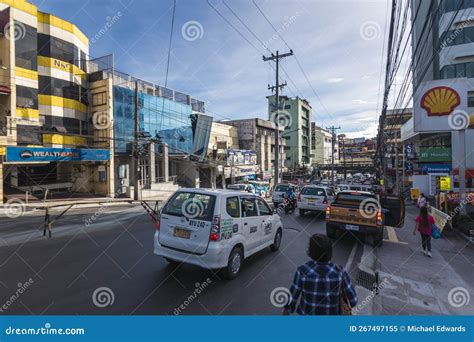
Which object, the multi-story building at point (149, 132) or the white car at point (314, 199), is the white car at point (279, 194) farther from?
the multi-story building at point (149, 132)

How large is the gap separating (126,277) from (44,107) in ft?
77.1

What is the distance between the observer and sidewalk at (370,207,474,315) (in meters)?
4.57

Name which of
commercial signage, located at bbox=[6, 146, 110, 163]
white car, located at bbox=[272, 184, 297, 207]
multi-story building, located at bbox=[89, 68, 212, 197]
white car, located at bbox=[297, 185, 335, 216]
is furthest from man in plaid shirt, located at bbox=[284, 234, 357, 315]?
commercial signage, located at bbox=[6, 146, 110, 163]

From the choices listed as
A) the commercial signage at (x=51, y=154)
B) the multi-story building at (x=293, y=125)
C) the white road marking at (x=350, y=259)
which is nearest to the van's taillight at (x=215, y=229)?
the white road marking at (x=350, y=259)

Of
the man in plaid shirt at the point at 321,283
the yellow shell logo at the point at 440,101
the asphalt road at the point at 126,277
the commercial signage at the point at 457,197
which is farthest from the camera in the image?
the yellow shell logo at the point at 440,101

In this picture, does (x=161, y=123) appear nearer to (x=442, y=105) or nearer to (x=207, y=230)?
(x=442, y=105)

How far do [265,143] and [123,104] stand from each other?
29176 mm

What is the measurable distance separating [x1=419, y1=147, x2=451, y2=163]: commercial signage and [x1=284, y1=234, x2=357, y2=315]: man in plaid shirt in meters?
29.6

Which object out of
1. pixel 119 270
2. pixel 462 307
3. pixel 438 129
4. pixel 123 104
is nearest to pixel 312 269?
pixel 462 307

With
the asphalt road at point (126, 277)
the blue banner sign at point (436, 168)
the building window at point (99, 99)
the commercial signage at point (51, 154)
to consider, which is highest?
the building window at point (99, 99)

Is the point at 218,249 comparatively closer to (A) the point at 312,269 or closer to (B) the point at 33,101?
(A) the point at 312,269

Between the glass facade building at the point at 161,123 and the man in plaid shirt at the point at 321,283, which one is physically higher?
the glass facade building at the point at 161,123

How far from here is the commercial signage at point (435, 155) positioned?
83.6 ft

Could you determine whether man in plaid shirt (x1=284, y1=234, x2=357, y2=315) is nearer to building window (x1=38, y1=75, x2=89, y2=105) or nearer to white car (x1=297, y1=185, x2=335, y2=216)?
white car (x1=297, y1=185, x2=335, y2=216)
